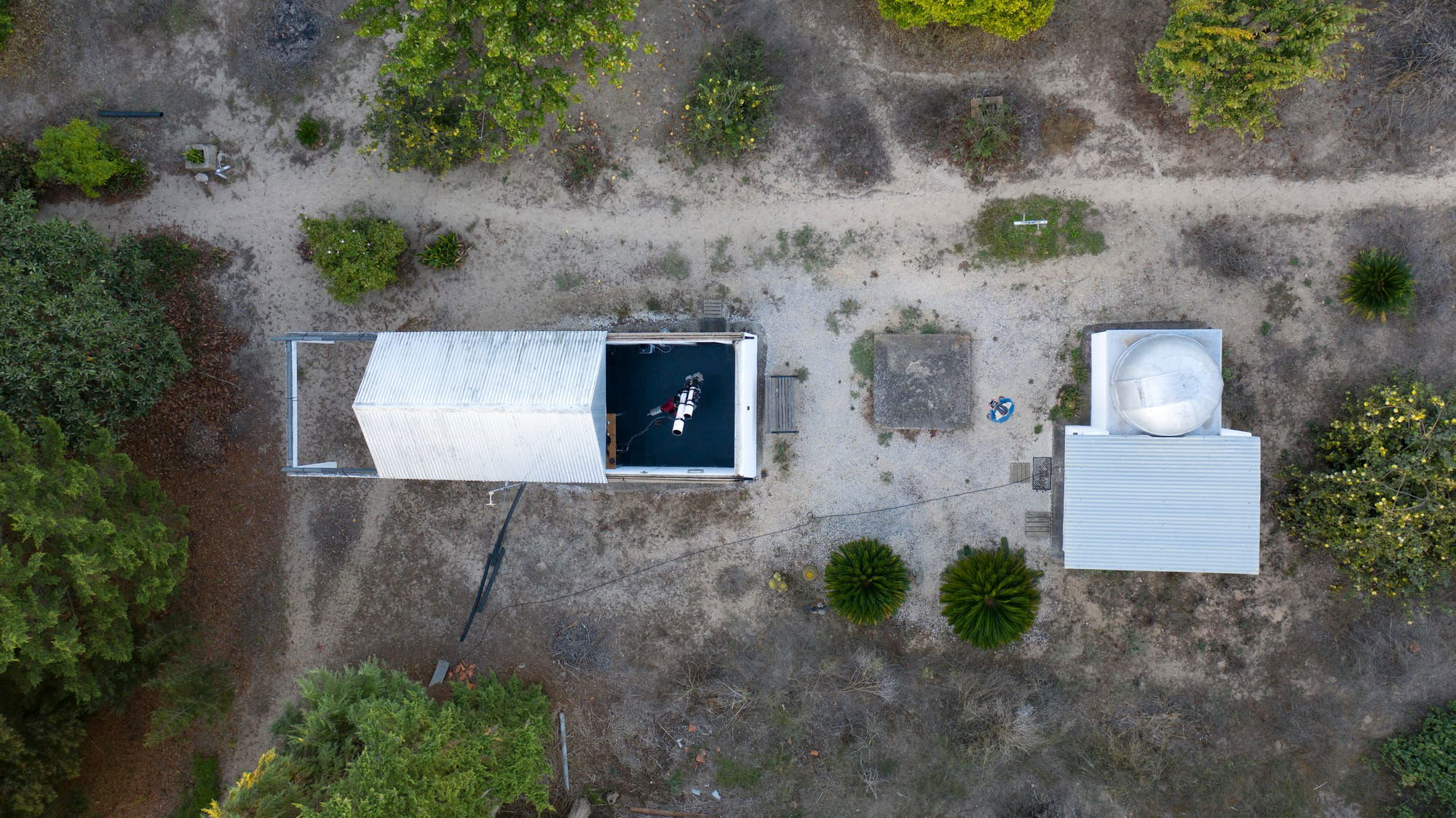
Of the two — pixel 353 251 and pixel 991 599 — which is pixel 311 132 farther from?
pixel 991 599

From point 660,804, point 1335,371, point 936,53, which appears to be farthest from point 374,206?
point 1335,371

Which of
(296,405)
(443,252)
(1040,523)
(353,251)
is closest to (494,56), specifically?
(443,252)

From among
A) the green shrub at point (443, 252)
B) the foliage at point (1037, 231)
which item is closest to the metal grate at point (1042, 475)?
the foliage at point (1037, 231)

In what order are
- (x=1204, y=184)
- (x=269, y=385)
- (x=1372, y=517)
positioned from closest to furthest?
(x=1372, y=517) → (x=1204, y=184) → (x=269, y=385)

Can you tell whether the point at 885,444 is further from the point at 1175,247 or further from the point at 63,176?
the point at 63,176

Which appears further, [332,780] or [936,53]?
[936,53]

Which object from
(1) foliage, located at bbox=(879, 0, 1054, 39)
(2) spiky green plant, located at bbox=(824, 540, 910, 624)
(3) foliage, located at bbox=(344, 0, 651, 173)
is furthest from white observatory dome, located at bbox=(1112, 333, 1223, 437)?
(3) foliage, located at bbox=(344, 0, 651, 173)
